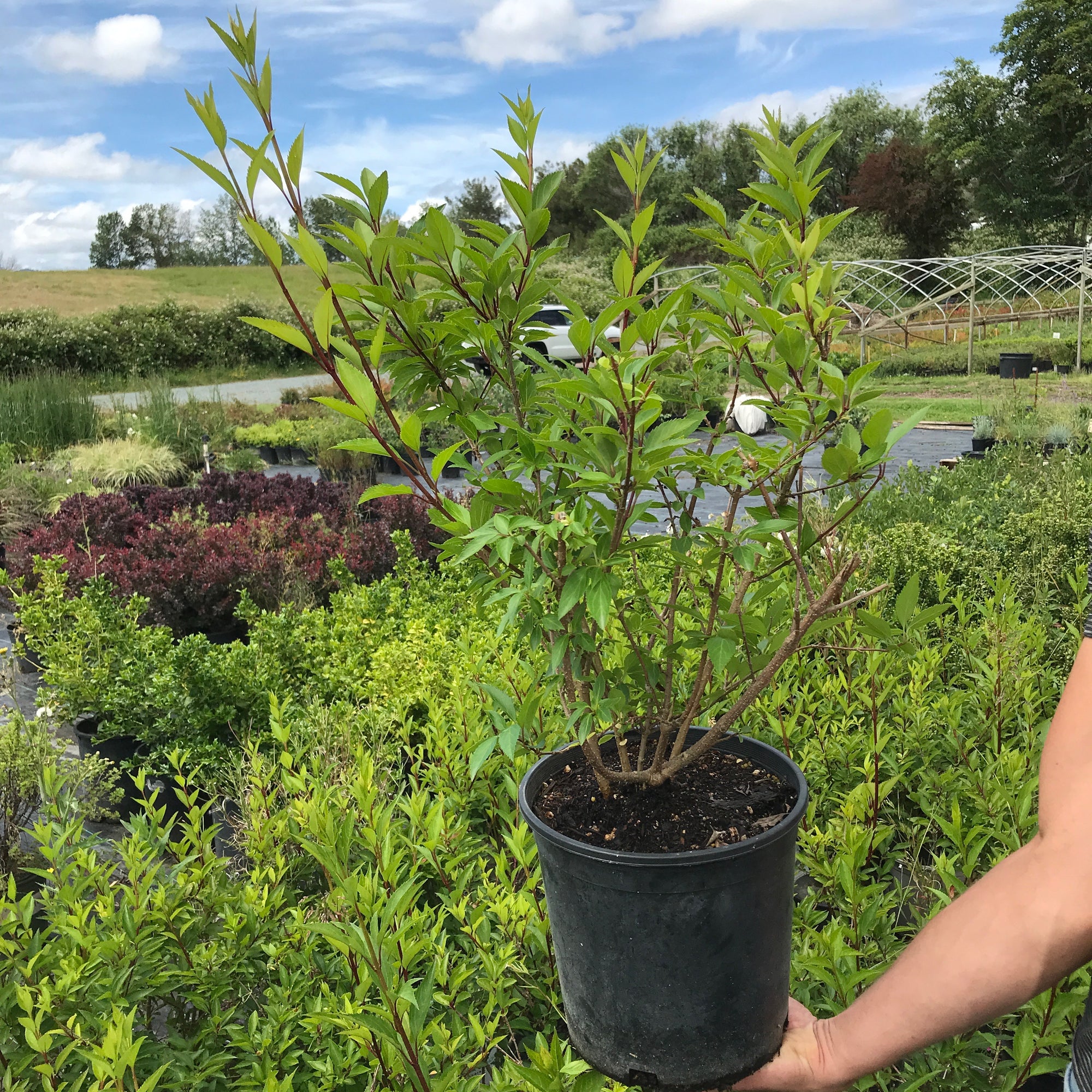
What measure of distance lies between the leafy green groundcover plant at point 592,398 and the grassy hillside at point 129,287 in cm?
3653

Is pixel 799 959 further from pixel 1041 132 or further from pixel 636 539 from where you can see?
pixel 1041 132

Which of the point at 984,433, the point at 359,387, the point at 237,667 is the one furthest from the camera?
the point at 984,433

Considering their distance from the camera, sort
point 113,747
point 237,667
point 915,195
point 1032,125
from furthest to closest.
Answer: point 915,195 → point 1032,125 → point 113,747 → point 237,667

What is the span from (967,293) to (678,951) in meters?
32.2

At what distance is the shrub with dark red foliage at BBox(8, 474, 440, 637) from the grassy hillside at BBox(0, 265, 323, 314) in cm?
3114

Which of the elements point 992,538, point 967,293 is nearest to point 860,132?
point 967,293

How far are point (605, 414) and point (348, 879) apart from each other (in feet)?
2.47

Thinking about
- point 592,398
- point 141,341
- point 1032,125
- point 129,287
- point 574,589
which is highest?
point 1032,125

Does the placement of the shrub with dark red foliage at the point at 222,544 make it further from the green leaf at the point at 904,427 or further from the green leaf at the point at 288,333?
the green leaf at the point at 904,427

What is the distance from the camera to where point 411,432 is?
1030 millimetres

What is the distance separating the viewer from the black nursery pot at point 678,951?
1188 mm

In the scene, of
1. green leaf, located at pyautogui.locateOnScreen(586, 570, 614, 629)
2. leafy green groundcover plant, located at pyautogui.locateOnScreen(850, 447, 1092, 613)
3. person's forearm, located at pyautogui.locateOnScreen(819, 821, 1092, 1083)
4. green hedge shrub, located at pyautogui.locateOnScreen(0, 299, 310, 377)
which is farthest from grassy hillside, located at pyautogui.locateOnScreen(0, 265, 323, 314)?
person's forearm, located at pyautogui.locateOnScreen(819, 821, 1092, 1083)

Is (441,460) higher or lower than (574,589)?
higher

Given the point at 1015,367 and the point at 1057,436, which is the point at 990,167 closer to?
the point at 1015,367
